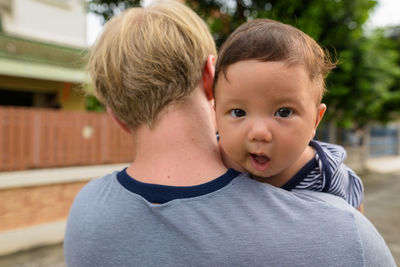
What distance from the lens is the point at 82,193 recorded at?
1197 mm

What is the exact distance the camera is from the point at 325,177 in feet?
3.60

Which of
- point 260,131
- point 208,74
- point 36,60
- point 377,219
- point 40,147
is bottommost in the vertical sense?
point 377,219

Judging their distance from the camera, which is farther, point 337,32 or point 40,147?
point 337,32

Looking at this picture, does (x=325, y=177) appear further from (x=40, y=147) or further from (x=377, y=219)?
(x=377, y=219)

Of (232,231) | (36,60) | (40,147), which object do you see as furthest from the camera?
(36,60)

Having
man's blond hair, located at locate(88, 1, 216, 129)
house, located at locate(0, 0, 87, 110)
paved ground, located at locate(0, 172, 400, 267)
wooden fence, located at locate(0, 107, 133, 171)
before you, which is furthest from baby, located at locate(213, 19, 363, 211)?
house, located at locate(0, 0, 87, 110)

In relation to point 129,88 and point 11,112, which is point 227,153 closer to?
point 129,88

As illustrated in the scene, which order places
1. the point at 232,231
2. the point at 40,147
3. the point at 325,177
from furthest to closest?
the point at 40,147, the point at 325,177, the point at 232,231

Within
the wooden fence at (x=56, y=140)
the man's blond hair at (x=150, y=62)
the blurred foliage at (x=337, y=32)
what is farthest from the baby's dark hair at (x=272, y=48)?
the wooden fence at (x=56, y=140)

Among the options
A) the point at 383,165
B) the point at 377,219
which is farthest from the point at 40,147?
the point at 383,165

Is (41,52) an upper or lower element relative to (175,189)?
upper

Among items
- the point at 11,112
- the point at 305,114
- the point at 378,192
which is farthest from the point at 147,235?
the point at 378,192

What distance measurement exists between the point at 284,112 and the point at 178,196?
15.4 inches

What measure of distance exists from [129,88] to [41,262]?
5.15 metres
